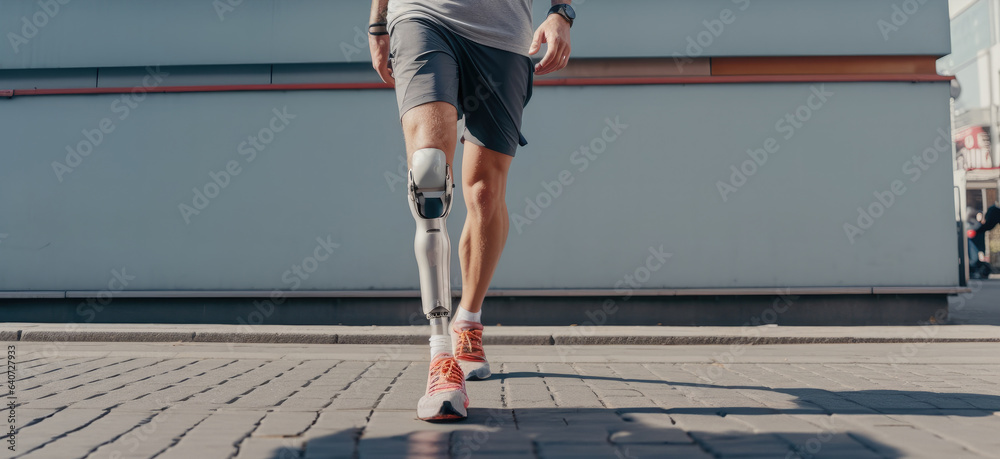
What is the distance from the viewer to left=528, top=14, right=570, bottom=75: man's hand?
2.89 m

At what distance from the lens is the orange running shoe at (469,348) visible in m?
3.14

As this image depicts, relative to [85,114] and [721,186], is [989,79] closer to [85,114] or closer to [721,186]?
[721,186]

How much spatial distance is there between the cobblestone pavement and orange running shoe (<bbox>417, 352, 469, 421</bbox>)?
5cm

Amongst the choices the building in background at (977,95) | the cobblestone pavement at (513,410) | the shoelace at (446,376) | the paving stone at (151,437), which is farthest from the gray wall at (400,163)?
the building in background at (977,95)

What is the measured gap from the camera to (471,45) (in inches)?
109

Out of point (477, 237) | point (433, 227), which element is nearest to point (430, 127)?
point (433, 227)

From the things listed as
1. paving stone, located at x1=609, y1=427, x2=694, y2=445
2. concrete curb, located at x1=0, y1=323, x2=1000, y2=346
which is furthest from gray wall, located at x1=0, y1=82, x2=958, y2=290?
paving stone, located at x1=609, y1=427, x2=694, y2=445

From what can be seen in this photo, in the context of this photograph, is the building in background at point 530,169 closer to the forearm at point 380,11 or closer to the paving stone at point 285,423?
the forearm at point 380,11

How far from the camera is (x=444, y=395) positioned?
2195mm

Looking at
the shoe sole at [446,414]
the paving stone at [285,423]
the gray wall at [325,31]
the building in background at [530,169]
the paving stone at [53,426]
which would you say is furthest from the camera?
the gray wall at [325,31]

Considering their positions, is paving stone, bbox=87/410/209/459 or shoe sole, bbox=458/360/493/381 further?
shoe sole, bbox=458/360/493/381

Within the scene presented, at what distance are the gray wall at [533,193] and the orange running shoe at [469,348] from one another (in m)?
4.83

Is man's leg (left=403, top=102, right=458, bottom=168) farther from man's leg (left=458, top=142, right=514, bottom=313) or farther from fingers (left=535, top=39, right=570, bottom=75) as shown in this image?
fingers (left=535, top=39, right=570, bottom=75)

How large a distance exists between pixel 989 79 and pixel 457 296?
3176 cm
